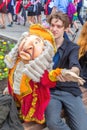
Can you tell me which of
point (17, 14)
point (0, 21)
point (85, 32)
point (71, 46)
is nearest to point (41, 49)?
point (71, 46)

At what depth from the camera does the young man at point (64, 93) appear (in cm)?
Answer: 318

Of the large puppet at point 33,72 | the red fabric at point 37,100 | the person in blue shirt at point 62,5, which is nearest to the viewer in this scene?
the large puppet at point 33,72

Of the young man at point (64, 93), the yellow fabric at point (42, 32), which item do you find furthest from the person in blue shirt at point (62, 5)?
the yellow fabric at point (42, 32)

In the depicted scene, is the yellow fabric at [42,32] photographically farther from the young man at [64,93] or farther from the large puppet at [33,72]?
the young man at [64,93]

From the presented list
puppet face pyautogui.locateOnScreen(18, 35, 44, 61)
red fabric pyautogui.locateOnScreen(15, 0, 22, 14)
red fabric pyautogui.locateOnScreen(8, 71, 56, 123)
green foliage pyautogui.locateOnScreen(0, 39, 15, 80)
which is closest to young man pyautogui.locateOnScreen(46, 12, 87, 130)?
red fabric pyautogui.locateOnScreen(8, 71, 56, 123)

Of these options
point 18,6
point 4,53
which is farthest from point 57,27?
point 18,6

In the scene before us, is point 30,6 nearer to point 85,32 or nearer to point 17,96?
point 85,32

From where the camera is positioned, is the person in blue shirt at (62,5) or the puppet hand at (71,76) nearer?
the puppet hand at (71,76)

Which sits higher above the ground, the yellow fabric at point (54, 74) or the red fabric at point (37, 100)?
the yellow fabric at point (54, 74)

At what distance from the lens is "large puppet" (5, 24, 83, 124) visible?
299cm

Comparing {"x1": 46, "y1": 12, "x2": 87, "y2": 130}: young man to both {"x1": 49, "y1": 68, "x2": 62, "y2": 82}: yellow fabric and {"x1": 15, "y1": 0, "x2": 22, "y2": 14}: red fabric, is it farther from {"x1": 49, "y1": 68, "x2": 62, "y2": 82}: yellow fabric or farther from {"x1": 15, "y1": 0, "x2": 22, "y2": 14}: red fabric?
{"x1": 15, "y1": 0, "x2": 22, "y2": 14}: red fabric

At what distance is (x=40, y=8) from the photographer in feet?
39.6

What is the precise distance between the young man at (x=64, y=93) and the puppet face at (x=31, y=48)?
37 centimetres

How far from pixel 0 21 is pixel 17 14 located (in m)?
1.56
